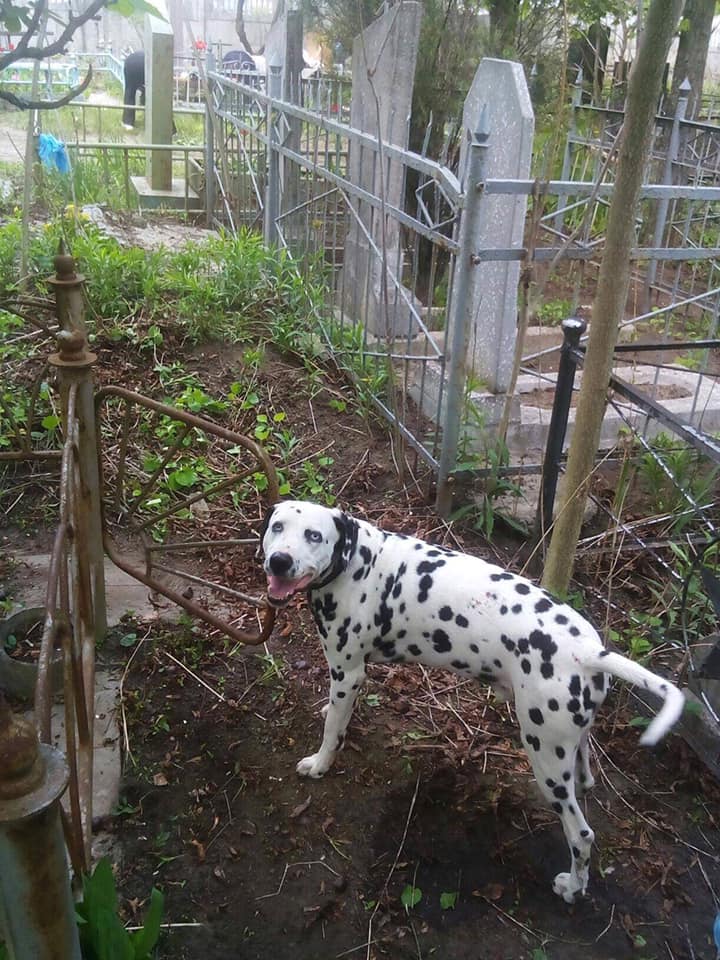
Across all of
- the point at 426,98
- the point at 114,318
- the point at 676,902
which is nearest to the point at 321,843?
the point at 676,902

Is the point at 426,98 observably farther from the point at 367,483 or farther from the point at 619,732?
the point at 619,732

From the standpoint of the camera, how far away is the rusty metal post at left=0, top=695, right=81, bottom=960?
1248 mm

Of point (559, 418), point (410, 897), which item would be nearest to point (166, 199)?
point (559, 418)

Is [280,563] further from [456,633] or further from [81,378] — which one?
[81,378]

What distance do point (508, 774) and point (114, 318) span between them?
3.91 meters

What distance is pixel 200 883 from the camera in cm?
277

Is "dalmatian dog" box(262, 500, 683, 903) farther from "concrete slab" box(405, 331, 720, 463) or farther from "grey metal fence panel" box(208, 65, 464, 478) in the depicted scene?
"concrete slab" box(405, 331, 720, 463)

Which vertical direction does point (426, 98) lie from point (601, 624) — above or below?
above

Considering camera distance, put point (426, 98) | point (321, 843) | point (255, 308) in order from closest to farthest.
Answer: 1. point (321, 843)
2. point (255, 308)
3. point (426, 98)

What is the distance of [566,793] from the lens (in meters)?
2.72

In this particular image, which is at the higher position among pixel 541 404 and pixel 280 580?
pixel 280 580

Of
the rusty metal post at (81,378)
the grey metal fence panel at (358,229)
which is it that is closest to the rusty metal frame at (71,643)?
the rusty metal post at (81,378)

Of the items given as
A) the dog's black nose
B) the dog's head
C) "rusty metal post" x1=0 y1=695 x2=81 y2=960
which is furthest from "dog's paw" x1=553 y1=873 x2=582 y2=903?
"rusty metal post" x1=0 y1=695 x2=81 y2=960

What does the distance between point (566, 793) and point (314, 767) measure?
919mm
